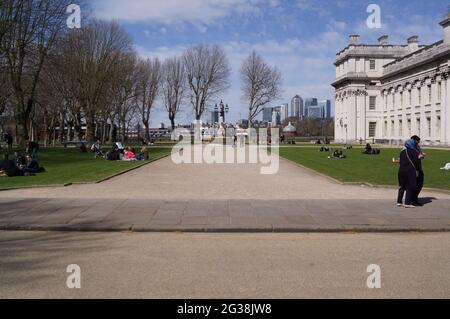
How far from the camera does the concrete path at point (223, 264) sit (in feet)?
18.3

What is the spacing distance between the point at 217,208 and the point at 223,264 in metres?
4.97

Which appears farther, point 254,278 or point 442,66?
point 442,66

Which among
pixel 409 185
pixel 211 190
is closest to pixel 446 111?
pixel 211 190

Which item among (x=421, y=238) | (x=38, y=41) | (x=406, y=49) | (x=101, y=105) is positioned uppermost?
(x=406, y=49)

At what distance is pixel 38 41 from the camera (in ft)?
119

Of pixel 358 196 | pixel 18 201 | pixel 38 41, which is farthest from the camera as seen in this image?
pixel 38 41

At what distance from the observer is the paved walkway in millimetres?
9633

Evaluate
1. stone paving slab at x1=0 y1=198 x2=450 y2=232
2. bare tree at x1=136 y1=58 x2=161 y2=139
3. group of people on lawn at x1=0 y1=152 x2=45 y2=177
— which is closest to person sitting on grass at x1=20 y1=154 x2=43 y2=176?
group of people on lawn at x1=0 y1=152 x2=45 y2=177

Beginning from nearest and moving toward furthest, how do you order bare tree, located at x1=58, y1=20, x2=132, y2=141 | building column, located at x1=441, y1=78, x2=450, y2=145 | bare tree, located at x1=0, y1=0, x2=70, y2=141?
bare tree, located at x1=0, y1=0, x2=70, y2=141 → bare tree, located at x1=58, y1=20, x2=132, y2=141 → building column, located at x1=441, y1=78, x2=450, y2=145

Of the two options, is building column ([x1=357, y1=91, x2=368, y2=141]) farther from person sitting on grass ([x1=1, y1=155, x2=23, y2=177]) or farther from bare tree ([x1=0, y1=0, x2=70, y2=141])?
person sitting on grass ([x1=1, y1=155, x2=23, y2=177])

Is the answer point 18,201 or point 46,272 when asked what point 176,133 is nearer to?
point 18,201

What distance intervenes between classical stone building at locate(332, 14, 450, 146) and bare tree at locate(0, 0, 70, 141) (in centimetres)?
5613
